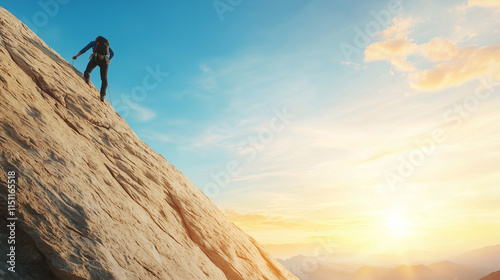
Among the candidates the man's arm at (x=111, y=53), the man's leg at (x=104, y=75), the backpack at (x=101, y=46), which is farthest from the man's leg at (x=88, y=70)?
the man's arm at (x=111, y=53)

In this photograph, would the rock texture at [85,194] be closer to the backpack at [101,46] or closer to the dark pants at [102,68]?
the dark pants at [102,68]

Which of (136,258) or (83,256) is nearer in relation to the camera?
(83,256)

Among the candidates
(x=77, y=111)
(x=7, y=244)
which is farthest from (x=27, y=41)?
(x=7, y=244)

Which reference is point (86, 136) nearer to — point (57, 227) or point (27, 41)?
point (57, 227)

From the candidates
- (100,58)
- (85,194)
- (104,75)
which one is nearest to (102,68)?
(104,75)

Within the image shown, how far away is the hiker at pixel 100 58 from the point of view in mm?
16812

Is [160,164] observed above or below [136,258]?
above

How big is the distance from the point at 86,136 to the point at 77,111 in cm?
162

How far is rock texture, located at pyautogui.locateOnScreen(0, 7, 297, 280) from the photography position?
294 inches

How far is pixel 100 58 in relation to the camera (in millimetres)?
16891

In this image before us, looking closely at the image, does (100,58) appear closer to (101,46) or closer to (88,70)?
(101,46)

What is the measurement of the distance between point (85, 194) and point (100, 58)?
10.7 meters

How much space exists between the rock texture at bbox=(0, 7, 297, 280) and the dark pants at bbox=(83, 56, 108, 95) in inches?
24.2

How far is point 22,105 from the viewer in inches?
386
